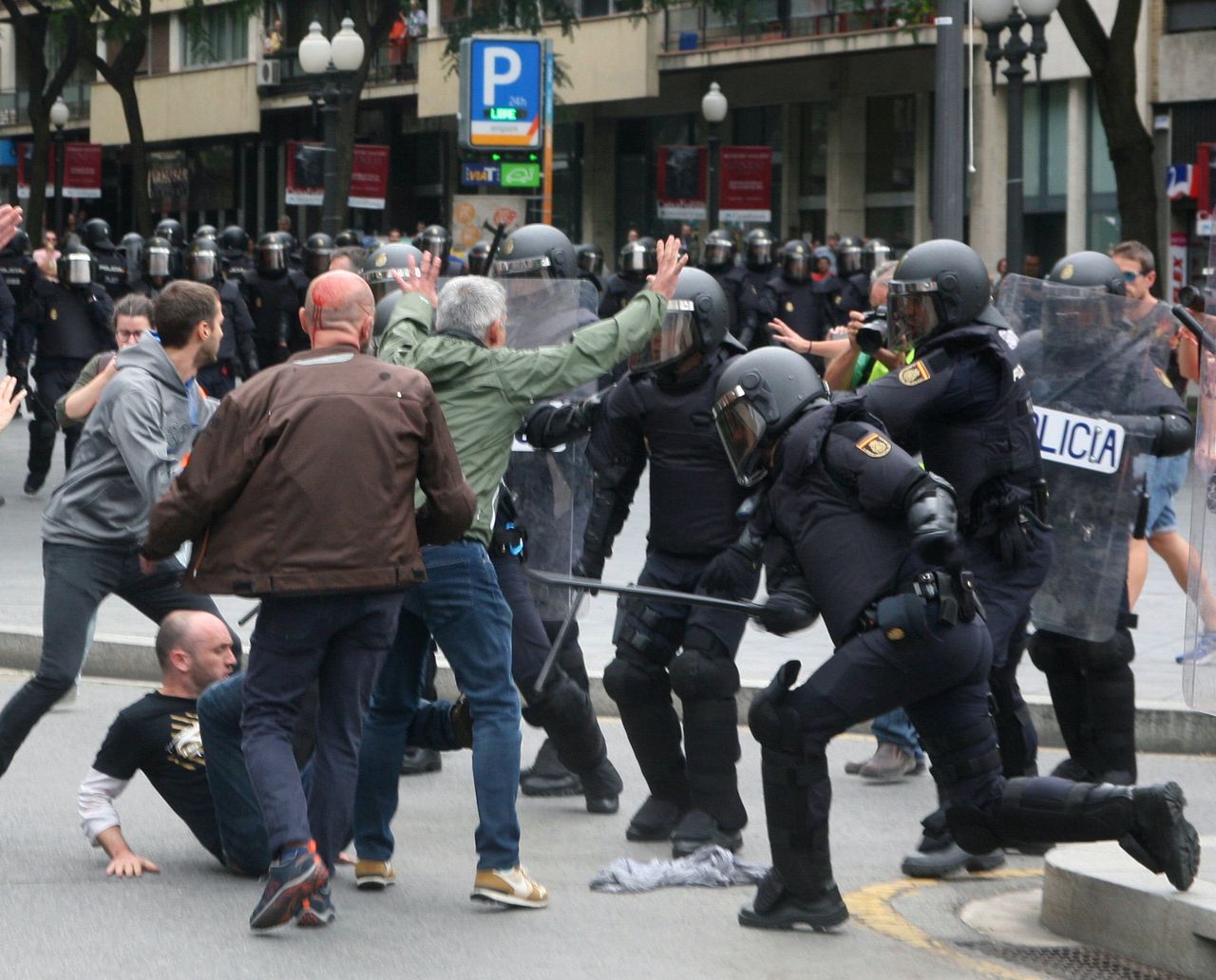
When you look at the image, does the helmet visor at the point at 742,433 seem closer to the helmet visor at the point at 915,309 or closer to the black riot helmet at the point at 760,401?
the black riot helmet at the point at 760,401

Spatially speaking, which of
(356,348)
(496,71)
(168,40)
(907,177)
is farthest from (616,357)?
(168,40)

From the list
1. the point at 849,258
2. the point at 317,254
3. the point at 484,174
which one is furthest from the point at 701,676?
the point at 849,258

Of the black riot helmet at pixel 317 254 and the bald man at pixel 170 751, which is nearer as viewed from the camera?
the bald man at pixel 170 751

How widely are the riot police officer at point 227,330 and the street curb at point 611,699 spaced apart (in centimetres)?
591

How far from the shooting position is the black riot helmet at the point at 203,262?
16.6m

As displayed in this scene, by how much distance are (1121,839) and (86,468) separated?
3.17m

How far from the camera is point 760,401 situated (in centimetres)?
531

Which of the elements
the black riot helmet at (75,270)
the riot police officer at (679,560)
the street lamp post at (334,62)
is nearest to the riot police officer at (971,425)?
the riot police officer at (679,560)

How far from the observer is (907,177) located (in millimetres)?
36062

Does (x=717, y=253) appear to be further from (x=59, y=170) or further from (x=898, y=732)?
(x=59, y=170)

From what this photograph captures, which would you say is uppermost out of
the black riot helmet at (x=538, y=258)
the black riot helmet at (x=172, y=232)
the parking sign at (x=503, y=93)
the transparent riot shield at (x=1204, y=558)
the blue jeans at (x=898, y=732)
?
the parking sign at (x=503, y=93)

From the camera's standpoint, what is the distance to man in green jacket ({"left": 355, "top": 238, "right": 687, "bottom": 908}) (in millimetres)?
5418

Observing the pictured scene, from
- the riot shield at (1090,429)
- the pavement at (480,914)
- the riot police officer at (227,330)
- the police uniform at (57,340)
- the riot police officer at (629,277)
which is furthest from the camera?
the riot police officer at (629,277)

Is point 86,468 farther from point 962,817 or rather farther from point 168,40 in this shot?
point 168,40
